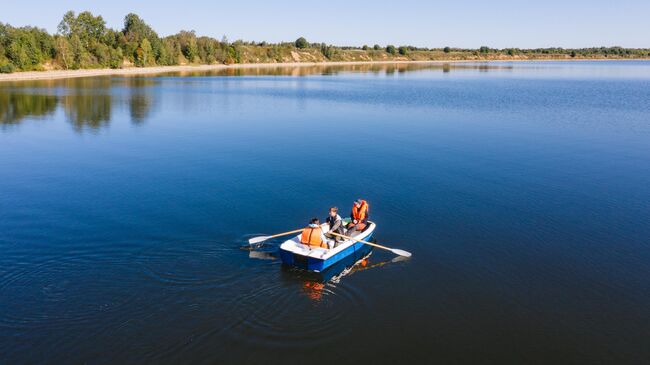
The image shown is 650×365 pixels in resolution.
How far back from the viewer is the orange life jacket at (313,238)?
52.1 feet

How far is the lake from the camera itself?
11.9 metres

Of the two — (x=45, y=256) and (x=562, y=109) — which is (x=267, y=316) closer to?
(x=45, y=256)

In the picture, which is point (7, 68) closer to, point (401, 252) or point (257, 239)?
point (257, 239)

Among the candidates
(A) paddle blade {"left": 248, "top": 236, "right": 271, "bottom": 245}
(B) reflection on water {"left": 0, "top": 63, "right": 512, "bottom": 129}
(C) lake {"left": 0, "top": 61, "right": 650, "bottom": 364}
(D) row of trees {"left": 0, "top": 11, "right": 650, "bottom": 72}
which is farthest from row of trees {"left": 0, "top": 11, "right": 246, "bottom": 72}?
(A) paddle blade {"left": 248, "top": 236, "right": 271, "bottom": 245}

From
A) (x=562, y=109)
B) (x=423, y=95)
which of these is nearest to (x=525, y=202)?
(x=562, y=109)

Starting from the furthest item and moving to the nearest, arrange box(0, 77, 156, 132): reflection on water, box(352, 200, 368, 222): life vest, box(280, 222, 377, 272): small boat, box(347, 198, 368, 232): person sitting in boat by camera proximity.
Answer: box(0, 77, 156, 132): reflection on water → box(352, 200, 368, 222): life vest → box(347, 198, 368, 232): person sitting in boat → box(280, 222, 377, 272): small boat

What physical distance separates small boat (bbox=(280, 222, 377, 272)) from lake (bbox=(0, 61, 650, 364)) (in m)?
0.45

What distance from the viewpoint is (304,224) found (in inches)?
765

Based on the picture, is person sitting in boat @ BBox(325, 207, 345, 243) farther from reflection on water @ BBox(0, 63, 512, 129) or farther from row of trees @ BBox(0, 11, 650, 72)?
row of trees @ BBox(0, 11, 650, 72)

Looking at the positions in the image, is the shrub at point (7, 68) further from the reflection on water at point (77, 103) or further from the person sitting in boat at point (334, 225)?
the person sitting in boat at point (334, 225)

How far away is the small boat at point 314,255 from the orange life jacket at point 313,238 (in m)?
0.15

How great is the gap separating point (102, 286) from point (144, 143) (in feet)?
72.6

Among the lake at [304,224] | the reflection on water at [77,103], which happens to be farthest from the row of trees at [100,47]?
the lake at [304,224]

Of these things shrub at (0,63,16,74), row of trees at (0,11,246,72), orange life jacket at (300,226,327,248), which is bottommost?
orange life jacket at (300,226,327,248)
